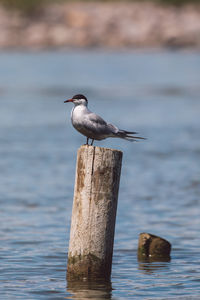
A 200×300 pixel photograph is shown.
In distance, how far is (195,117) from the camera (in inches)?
1111

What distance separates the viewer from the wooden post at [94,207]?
7.80 meters

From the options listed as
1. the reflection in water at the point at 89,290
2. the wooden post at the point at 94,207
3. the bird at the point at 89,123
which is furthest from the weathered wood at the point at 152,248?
the bird at the point at 89,123

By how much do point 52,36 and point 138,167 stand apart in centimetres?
6275

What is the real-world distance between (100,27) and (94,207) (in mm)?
73280

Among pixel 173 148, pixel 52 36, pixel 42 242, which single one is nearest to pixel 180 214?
pixel 42 242

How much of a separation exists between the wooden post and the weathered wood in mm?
1562

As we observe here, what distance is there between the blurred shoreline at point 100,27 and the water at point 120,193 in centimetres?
3851

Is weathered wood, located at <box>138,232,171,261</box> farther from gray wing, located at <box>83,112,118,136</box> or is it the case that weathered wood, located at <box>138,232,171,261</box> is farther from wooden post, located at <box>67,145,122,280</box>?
gray wing, located at <box>83,112,118,136</box>

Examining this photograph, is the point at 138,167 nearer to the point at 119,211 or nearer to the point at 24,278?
the point at 119,211

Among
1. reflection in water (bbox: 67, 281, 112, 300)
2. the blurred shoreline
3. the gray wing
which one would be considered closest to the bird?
the gray wing

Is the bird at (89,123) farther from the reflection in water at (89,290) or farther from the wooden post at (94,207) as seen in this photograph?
the reflection in water at (89,290)

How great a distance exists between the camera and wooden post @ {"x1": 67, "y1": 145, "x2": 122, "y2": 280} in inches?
307

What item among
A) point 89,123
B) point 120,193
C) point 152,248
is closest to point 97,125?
point 89,123

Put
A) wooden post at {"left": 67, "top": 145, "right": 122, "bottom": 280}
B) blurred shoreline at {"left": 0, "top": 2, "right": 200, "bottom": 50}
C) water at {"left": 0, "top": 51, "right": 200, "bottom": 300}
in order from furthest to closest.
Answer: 1. blurred shoreline at {"left": 0, "top": 2, "right": 200, "bottom": 50}
2. water at {"left": 0, "top": 51, "right": 200, "bottom": 300}
3. wooden post at {"left": 67, "top": 145, "right": 122, "bottom": 280}
